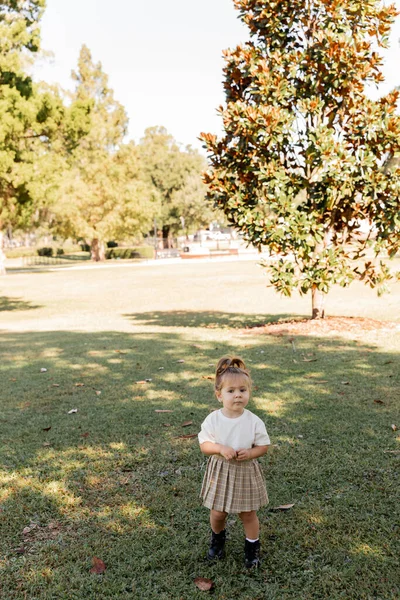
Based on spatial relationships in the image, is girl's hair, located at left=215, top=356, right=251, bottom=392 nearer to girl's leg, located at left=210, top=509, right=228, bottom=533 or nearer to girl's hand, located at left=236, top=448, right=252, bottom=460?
girl's hand, located at left=236, top=448, right=252, bottom=460

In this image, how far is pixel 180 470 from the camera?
422 cm

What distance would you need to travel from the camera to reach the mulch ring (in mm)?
10289

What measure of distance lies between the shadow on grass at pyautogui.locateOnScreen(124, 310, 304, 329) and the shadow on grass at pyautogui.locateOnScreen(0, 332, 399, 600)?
4793 millimetres

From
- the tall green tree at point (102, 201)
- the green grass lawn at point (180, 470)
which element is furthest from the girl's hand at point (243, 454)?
the tall green tree at point (102, 201)

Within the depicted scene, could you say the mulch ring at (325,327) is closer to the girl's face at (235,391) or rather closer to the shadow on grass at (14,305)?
the girl's face at (235,391)

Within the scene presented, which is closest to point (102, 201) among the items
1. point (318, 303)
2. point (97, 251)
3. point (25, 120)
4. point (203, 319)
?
point (97, 251)

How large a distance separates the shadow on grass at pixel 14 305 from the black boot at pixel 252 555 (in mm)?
16655

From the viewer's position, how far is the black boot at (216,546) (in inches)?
121

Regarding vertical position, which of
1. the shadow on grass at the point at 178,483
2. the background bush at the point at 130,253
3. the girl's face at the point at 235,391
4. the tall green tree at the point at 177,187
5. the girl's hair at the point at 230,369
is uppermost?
the tall green tree at the point at 177,187

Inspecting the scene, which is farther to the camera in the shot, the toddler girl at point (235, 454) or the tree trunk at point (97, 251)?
the tree trunk at point (97, 251)

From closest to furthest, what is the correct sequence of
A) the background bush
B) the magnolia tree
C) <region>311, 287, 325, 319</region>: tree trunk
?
the magnolia tree, <region>311, 287, 325, 319</region>: tree trunk, the background bush

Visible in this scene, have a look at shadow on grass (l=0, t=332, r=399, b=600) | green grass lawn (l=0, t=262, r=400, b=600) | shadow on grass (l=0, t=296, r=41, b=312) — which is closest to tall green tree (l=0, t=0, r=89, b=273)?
shadow on grass (l=0, t=296, r=41, b=312)

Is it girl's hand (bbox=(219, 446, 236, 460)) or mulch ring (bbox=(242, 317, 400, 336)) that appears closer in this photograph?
girl's hand (bbox=(219, 446, 236, 460))

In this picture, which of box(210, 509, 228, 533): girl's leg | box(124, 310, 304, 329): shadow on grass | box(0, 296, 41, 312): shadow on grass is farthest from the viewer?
box(0, 296, 41, 312): shadow on grass
